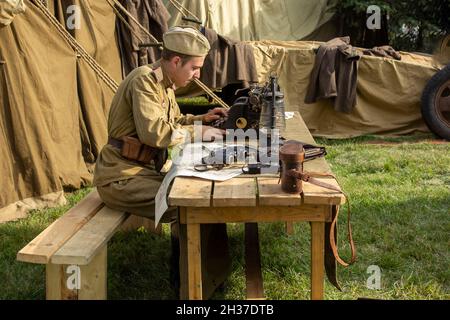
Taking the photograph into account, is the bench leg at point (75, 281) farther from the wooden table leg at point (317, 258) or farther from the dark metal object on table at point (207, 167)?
the wooden table leg at point (317, 258)

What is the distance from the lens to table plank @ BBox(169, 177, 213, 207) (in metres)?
2.63

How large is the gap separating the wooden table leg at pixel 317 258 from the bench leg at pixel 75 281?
1.05 meters

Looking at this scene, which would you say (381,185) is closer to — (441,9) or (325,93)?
(325,93)

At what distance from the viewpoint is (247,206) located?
2717 millimetres

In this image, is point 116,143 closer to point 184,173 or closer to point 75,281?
point 184,173

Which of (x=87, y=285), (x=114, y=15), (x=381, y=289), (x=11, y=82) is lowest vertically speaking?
(x=381, y=289)

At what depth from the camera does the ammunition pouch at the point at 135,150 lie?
11.3 ft

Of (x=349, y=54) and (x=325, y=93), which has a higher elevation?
(x=349, y=54)

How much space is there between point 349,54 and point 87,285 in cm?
549

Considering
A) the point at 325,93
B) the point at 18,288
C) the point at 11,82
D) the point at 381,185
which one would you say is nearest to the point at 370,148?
the point at 325,93

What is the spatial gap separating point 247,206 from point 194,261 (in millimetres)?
378

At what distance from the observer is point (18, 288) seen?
12.1 ft

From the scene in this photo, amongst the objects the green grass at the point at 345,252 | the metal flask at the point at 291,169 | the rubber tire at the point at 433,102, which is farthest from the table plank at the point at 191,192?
the rubber tire at the point at 433,102

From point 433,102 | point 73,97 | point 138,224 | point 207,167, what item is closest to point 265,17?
point 433,102
